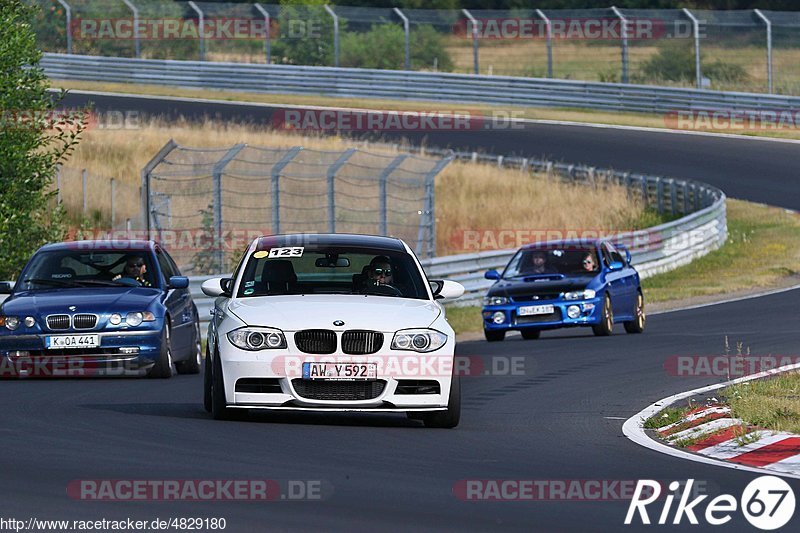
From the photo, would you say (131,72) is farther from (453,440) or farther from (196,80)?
(453,440)

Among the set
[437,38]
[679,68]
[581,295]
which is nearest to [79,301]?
[581,295]

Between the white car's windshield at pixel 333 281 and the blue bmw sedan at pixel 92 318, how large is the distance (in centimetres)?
349

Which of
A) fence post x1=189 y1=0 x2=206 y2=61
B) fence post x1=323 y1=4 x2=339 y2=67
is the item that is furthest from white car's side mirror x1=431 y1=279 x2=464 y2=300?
fence post x1=323 y1=4 x2=339 y2=67

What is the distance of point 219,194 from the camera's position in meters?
26.0

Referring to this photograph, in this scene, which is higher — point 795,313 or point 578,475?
point 578,475

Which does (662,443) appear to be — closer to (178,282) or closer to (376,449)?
(376,449)

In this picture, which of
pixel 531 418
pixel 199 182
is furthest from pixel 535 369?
pixel 199 182

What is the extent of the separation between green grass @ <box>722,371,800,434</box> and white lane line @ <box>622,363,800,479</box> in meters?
0.47

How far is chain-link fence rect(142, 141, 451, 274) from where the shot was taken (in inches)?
1024

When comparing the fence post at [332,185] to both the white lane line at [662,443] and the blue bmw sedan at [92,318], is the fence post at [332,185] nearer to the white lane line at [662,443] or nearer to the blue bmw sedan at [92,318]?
the blue bmw sedan at [92,318]

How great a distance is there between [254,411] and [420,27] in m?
39.8

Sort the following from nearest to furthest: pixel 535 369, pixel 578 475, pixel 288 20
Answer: pixel 578 475 < pixel 535 369 < pixel 288 20

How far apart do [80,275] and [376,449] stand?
7100mm

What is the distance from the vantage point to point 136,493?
8.16 metres
